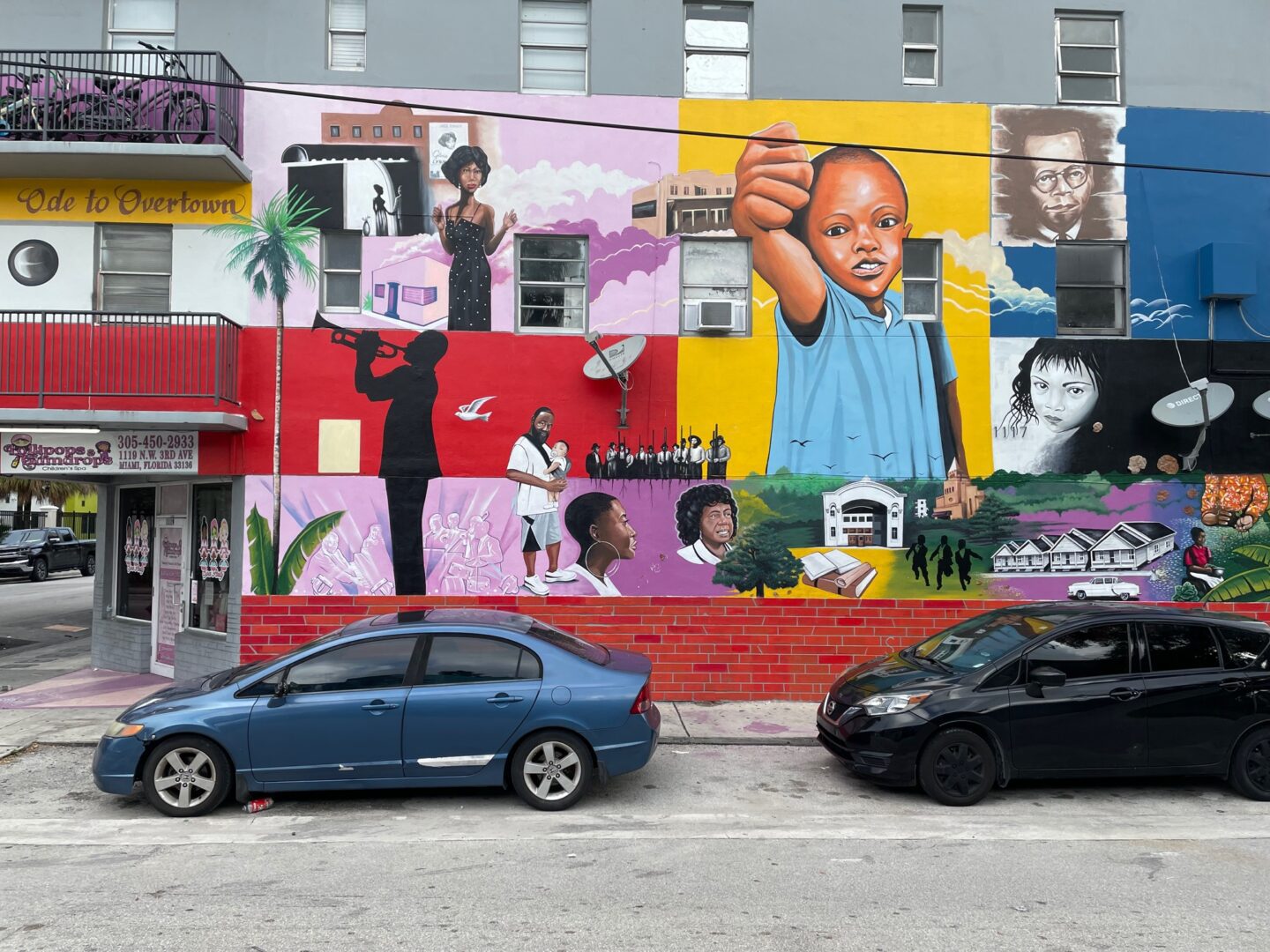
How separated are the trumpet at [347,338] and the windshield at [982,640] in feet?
22.4

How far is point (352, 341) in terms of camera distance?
11242mm

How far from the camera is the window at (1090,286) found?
460 inches

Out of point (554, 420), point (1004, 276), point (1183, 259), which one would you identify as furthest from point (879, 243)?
point (554, 420)

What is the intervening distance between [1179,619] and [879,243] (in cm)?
577

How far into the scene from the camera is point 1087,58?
12.0 metres

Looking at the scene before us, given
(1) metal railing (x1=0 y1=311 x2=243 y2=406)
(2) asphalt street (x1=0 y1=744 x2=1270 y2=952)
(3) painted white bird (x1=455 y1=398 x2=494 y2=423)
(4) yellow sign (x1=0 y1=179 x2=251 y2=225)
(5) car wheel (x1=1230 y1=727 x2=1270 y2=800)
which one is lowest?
(2) asphalt street (x1=0 y1=744 x2=1270 y2=952)

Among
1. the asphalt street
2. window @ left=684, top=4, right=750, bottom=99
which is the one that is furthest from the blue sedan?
window @ left=684, top=4, right=750, bottom=99

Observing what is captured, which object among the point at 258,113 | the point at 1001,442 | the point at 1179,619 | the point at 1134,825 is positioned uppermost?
the point at 258,113

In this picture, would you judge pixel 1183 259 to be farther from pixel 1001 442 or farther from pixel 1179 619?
pixel 1179 619

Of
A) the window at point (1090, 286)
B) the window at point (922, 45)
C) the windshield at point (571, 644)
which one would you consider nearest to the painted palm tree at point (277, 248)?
the windshield at point (571, 644)

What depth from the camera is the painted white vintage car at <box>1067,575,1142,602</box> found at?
11.3 meters

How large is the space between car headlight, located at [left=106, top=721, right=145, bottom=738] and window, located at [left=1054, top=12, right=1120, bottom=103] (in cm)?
1236

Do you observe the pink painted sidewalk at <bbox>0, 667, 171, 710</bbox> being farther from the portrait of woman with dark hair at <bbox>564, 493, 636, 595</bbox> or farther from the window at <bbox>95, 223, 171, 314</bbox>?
the portrait of woman with dark hair at <bbox>564, 493, 636, 595</bbox>

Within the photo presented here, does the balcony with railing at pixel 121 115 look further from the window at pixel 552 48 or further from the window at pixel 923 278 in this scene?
the window at pixel 923 278
